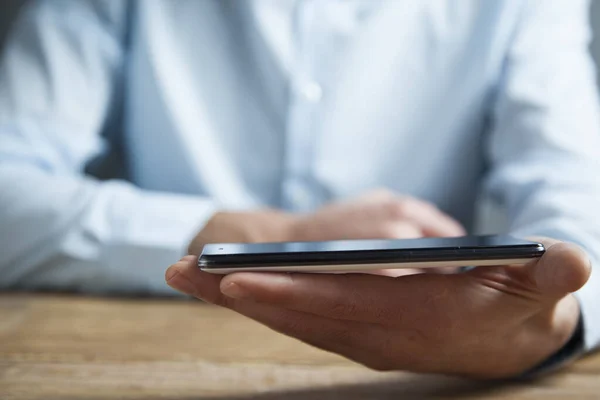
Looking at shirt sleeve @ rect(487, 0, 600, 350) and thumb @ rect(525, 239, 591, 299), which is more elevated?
shirt sleeve @ rect(487, 0, 600, 350)

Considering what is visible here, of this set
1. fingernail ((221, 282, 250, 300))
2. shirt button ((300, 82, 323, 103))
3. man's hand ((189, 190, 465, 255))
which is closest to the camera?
fingernail ((221, 282, 250, 300))

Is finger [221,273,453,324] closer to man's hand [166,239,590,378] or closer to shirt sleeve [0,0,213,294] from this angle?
man's hand [166,239,590,378]

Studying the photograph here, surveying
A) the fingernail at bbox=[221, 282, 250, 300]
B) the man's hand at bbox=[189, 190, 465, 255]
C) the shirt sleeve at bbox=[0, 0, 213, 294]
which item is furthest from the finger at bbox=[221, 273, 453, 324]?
the shirt sleeve at bbox=[0, 0, 213, 294]

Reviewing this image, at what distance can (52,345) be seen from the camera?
1.39 ft

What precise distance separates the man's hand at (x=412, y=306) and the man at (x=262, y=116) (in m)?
0.27

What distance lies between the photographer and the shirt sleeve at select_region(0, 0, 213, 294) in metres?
0.59

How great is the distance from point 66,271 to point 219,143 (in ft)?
1.01

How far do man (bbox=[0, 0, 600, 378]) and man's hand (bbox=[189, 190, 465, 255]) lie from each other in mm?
47

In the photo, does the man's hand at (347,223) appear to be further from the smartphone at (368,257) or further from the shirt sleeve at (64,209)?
the smartphone at (368,257)

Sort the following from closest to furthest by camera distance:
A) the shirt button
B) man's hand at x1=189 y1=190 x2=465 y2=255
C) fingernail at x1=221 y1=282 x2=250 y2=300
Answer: fingernail at x1=221 y1=282 x2=250 y2=300 → man's hand at x1=189 y1=190 x2=465 y2=255 → the shirt button

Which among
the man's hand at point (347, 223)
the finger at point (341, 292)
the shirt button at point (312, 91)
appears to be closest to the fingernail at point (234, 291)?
the finger at point (341, 292)

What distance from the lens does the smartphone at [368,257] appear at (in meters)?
0.26

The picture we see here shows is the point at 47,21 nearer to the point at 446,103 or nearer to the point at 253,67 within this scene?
the point at 253,67

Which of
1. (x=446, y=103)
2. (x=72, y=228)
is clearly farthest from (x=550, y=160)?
(x=72, y=228)
